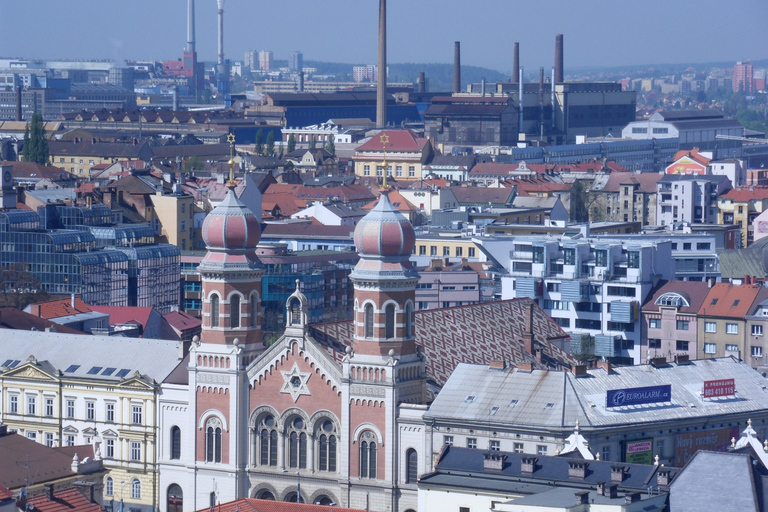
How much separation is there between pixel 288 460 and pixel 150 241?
219 ft

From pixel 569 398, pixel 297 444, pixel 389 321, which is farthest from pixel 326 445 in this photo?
pixel 569 398

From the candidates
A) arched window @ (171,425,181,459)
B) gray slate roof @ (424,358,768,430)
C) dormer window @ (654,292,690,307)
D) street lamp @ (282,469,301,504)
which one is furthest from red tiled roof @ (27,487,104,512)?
dormer window @ (654,292,690,307)

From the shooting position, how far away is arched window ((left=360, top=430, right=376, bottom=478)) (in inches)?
3063

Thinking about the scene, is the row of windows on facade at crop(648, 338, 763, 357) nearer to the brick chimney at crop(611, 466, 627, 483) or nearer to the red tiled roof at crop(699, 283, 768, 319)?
the red tiled roof at crop(699, 283, 768, 319)

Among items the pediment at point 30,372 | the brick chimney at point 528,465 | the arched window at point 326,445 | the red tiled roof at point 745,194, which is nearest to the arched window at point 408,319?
the arched window at point 326,445

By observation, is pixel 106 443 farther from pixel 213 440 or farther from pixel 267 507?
pixel 267 507

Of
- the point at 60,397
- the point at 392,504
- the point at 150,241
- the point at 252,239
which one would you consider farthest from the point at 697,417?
the point at 150,241

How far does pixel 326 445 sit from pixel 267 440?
2705 millimetres

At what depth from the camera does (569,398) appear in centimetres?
7638

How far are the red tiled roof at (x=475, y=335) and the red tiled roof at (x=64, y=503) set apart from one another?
18357 mm

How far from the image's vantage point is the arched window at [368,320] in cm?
7719

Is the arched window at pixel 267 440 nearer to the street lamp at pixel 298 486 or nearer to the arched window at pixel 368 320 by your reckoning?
the street lamp at pixel 298 486

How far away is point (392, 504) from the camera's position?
76.9 meters

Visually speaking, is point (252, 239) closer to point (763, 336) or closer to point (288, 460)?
point (288, 460)
